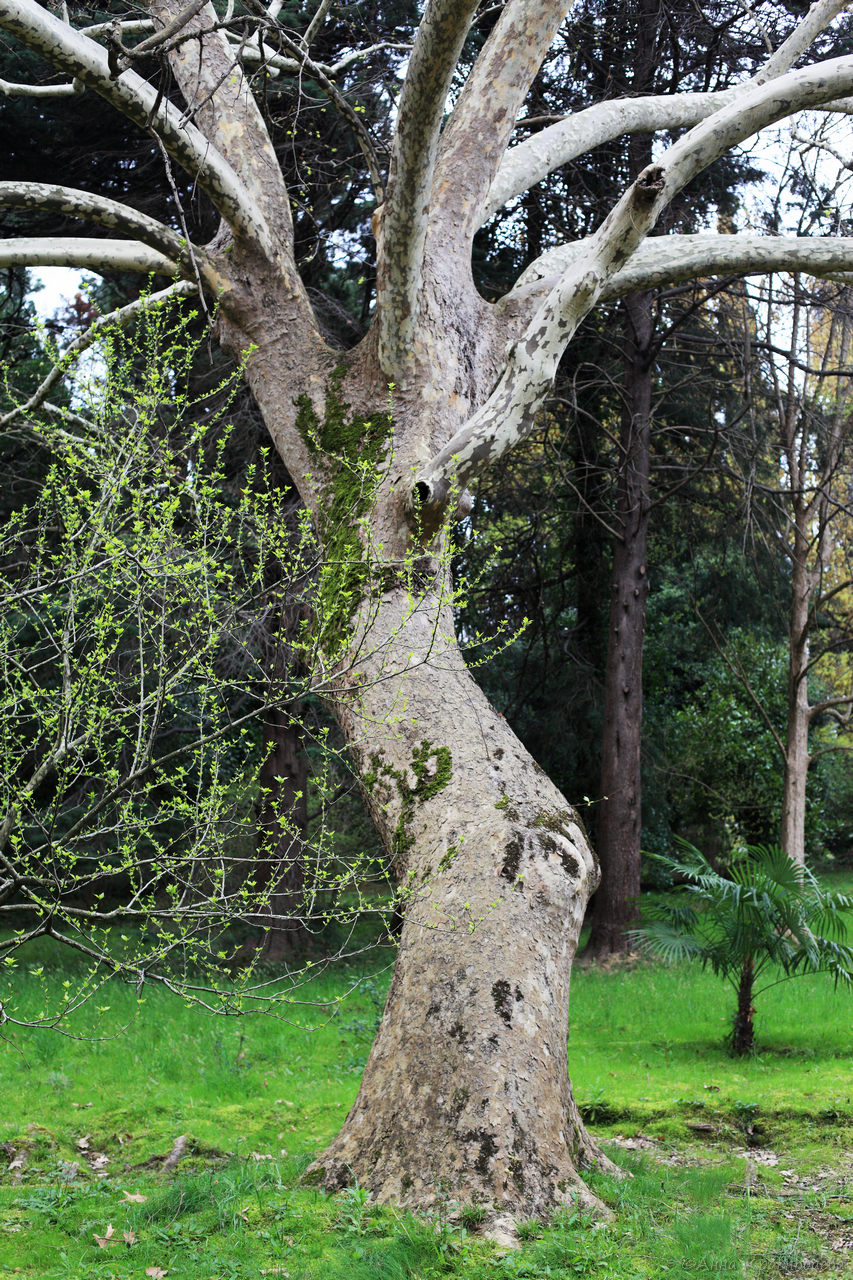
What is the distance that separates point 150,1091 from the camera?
6.53 meters

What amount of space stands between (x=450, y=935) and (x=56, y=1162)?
8.93 feet

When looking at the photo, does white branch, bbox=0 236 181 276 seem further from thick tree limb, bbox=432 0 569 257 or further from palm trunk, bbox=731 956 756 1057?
palm trunk, bbox=731 956 756 1057

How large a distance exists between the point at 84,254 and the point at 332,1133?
17.3ft

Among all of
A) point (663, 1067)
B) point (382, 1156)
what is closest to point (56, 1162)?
point (382, 1156)

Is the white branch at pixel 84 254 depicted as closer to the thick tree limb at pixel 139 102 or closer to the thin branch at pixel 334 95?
the thick tree limb at pixel 139 102

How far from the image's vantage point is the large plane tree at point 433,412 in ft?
12.5

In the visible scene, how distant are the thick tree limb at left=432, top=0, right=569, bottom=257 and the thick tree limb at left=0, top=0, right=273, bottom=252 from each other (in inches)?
50.0

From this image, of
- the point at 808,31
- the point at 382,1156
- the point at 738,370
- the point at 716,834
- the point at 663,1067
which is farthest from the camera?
the point at 716,834

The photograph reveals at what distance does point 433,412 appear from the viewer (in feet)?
18.6

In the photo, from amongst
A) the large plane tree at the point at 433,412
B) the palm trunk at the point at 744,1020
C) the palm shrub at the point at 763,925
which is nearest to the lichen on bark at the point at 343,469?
the large plane tree at the point at 433,412

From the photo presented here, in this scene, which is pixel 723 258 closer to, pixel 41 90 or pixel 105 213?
pixel 105 213

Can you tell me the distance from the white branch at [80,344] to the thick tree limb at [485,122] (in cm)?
180

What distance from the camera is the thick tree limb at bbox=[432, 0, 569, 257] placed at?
6.33 m

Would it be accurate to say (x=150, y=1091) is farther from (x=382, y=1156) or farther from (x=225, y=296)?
(x=225, y=296)
